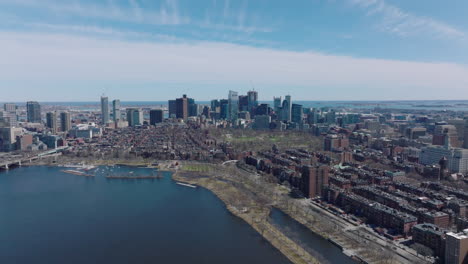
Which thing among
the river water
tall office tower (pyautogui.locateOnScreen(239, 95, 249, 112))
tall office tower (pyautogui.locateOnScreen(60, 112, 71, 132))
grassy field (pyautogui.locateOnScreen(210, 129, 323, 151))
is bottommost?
the river water

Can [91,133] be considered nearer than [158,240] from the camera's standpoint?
No

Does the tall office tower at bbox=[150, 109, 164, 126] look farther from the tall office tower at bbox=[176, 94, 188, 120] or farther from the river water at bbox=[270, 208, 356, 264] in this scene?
the river water at bbox=[270, 208, 356, 264]

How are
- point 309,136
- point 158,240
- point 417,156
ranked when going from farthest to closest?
1. point 309,136
2. point 417,156
3. point 158,240

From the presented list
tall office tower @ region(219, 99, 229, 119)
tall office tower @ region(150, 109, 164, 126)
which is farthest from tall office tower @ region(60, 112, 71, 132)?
tall office tower @ region(219, 99, 229, 119)

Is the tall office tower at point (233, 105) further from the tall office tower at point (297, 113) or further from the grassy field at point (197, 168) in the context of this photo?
the grassy field at point (197, 168)

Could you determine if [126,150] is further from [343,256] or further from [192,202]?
[343,256]

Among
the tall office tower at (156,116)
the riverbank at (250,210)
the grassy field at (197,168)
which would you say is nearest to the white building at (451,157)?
the riverbank at (250,210)

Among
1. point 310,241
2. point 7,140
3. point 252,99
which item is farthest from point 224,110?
point 310,241

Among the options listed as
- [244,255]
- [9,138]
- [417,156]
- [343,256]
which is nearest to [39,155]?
[9,138]
